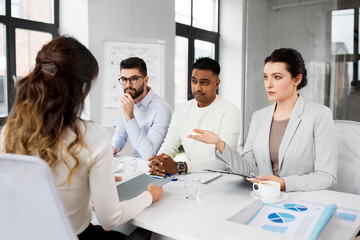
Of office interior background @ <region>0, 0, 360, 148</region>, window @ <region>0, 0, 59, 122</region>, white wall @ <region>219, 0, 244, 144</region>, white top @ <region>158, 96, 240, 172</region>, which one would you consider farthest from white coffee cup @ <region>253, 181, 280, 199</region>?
white wall @ <region>219, 0, 244, 144</region>

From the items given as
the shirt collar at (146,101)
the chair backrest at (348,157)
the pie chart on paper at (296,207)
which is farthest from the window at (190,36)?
the pie chart on paper at (296,207)

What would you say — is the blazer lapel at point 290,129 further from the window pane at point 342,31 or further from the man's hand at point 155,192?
the window pane at point 342,31

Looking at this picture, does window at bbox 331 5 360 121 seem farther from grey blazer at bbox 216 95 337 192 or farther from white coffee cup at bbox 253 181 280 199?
Answer: white coffee cup at bbox 253 181 280 199

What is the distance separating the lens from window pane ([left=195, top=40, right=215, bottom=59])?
5.79 meters

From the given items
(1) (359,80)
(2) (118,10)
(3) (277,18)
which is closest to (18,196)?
(2) (118,10)

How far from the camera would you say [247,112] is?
16.1 feet

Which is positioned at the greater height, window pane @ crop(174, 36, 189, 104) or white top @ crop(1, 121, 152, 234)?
window pane @ crop(174, 36, 189, 104)

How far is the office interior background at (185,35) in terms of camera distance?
3455 mm

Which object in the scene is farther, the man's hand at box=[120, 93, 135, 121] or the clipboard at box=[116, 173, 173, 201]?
the man's hand at box=[120, 93, 135, 121]

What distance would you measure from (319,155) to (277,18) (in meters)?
3.38

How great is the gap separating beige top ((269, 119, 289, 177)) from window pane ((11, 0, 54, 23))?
2904 mm

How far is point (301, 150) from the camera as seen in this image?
1.72m

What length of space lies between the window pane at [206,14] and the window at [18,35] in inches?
107

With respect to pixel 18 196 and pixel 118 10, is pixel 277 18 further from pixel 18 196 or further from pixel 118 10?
pixel 18 196
